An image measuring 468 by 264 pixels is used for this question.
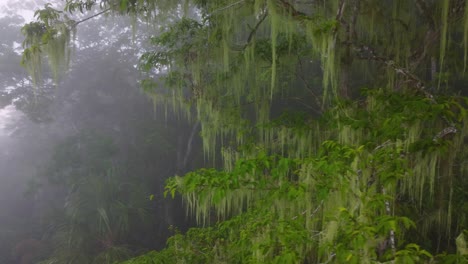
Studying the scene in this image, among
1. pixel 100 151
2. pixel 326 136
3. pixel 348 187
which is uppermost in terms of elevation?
pixel 326 136

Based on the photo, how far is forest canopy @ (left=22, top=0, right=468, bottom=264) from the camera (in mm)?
1830

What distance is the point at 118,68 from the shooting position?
13.4 metres

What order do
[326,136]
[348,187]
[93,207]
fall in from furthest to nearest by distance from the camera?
[93,207], [326,136], [348,187]

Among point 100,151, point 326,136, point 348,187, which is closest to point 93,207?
point 100,151

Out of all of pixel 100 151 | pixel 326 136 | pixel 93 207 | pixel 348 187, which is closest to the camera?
pixel 348 187

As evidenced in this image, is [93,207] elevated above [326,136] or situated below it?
below

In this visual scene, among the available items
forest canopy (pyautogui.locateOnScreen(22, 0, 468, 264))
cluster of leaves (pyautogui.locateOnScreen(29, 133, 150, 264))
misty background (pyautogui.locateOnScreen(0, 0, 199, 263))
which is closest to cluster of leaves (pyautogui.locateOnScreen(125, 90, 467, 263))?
forest canopy (pyautogui.locateOnScreen(22, 0, 468, 264))

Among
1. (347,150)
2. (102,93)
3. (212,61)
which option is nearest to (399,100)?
(347,150)

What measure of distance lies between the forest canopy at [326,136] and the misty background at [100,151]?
19.4 feet

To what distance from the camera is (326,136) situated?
123 inches

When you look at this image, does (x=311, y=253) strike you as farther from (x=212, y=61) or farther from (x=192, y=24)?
(x=192, y=24)

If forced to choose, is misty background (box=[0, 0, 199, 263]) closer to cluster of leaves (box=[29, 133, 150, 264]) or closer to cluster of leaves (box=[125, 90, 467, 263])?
cluster of leaves (box=[29, 133, 150, 264])

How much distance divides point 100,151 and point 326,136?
29.0 feet

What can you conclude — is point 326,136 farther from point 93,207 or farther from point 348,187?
point 93,207
